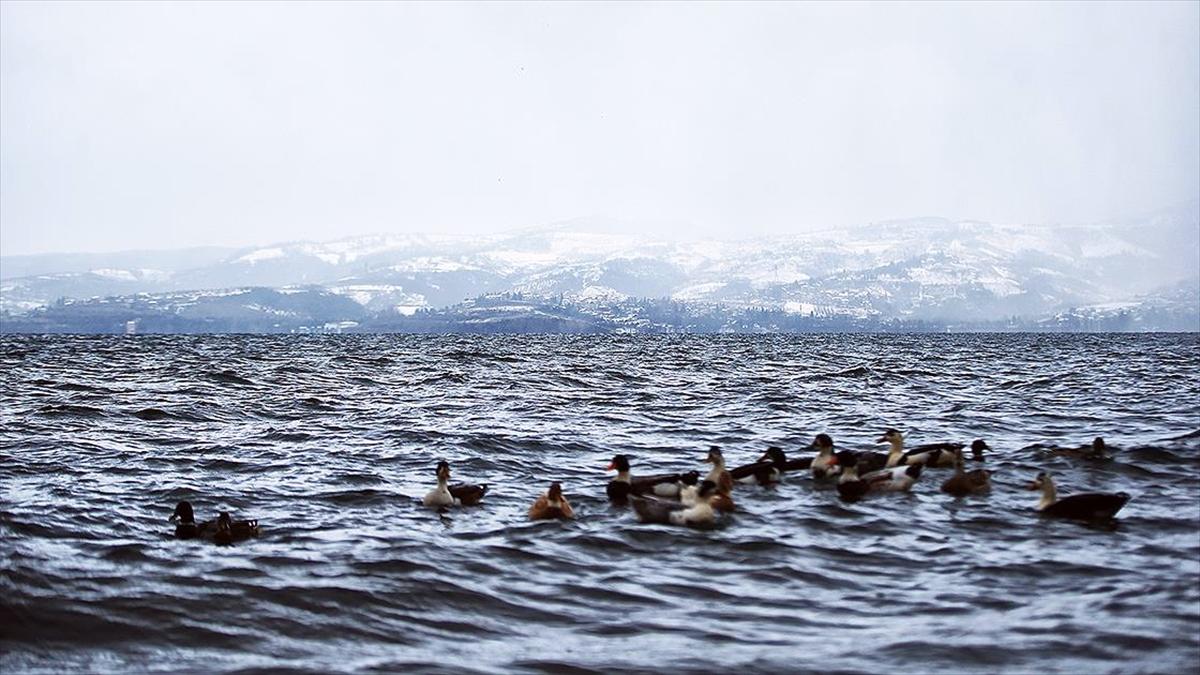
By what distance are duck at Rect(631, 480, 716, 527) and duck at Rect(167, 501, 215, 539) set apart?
6160 mm

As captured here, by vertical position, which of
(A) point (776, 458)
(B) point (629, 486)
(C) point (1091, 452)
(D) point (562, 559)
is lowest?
(D) point (562, 559)

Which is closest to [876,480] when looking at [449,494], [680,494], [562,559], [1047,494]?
[1047,494]

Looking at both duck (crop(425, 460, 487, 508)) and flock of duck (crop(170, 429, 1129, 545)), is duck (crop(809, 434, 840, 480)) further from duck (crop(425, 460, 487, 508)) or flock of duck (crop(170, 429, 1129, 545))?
duck (crop(425, 460, 487, 508))

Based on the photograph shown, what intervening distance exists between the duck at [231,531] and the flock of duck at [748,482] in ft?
0.04

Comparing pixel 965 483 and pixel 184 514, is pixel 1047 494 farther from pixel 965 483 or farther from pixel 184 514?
pixel 184 514

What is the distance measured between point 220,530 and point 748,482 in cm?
927

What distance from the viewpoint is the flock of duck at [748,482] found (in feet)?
50.9

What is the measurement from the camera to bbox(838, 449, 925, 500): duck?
59.1ft

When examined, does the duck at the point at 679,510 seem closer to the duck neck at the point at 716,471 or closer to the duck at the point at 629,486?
the duck at the point at 629,486

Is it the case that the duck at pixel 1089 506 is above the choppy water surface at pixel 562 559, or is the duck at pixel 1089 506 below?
above

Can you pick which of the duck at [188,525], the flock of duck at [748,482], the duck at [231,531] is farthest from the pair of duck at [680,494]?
the duck at [188,525]

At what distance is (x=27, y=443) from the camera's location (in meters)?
24.5

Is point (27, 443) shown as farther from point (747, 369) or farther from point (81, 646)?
point (747, 369)

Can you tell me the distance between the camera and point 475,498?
58.4 feet
